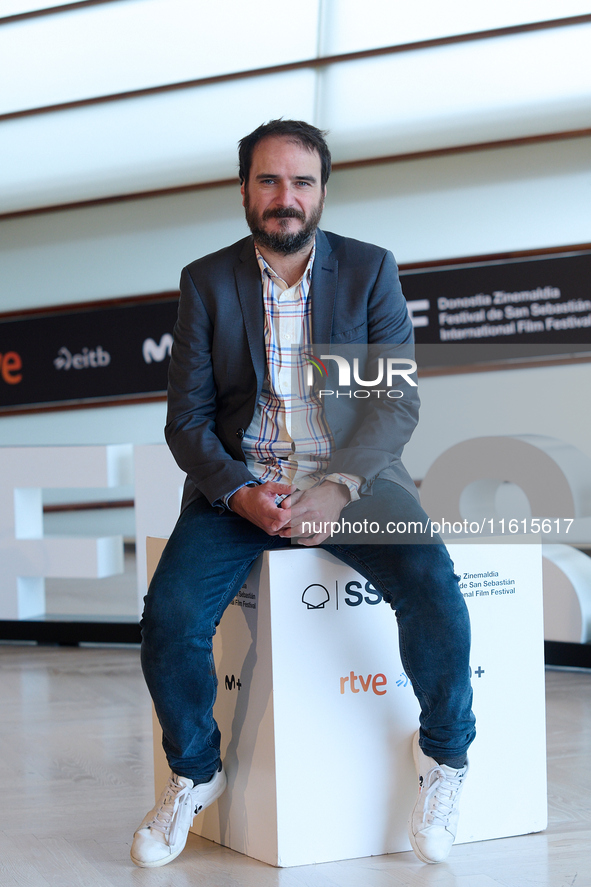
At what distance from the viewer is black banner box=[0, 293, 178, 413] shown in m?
6.18

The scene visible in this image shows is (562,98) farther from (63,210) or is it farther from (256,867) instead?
(256,867)

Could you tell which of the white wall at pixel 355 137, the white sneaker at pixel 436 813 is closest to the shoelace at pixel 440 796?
the white sneaker at pixel 436 813

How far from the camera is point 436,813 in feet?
5.12

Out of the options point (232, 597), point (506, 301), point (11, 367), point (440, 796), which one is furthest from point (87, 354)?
point (440, 796)

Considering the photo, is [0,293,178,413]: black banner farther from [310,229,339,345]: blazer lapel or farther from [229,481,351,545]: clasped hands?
[229,481,351,545]: clasped hands

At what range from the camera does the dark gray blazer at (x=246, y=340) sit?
1.75 metres

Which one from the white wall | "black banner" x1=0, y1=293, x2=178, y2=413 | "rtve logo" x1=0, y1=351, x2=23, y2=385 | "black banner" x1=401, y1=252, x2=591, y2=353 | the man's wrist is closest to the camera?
the man's wrist

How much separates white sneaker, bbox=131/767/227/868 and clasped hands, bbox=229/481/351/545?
1.63 feet

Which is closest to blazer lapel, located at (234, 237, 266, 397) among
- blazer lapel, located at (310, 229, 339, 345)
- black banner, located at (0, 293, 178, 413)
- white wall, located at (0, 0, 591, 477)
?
blazer lapel, located at (310, 229, 339, 345)

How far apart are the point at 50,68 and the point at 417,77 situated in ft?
7.42

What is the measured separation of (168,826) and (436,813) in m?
0.49

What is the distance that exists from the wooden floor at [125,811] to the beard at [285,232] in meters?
1.11

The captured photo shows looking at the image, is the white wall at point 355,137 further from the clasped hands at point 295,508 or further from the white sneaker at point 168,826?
the white sneaker at point 168,826

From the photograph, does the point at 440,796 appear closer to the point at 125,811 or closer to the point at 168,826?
the point at 168,826
